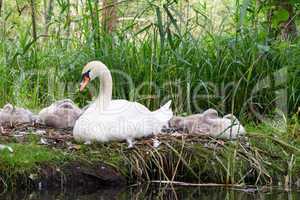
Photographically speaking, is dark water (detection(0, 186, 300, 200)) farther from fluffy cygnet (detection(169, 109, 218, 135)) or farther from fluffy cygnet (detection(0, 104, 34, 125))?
fluffy cygnet (detection(0, 104, 34, 125))

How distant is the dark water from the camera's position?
18.7 ft

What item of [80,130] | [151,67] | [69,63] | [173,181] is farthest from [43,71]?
[173,181]

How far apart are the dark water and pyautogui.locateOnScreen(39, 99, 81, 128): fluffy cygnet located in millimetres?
1516

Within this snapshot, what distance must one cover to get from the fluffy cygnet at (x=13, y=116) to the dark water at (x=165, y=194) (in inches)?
66.8

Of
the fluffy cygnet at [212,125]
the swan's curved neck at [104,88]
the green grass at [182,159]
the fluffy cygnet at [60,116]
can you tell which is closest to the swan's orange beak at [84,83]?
the swan's curved neck at [104,88]

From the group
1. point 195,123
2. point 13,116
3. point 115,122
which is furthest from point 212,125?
point 13,116

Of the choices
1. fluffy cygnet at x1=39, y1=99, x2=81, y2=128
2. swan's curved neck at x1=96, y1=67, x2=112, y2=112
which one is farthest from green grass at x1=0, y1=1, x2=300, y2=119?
swan's curved neck at x1=96, y1=67, x2=112, y2=112

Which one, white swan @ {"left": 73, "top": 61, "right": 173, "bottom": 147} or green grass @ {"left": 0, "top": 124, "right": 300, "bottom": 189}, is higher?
white swan @ {"left": 73, "top": 61, "right": 173, "bottom": 147}

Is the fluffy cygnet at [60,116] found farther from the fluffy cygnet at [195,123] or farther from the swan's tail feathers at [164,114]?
the fluffy cygnet at [195,123]

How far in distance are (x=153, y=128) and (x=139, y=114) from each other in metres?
0.18

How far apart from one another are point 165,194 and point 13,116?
2164 mm

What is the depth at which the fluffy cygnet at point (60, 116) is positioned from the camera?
7.30 metres

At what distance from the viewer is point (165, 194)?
5.90 meters

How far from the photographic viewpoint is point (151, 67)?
7.95 meters
